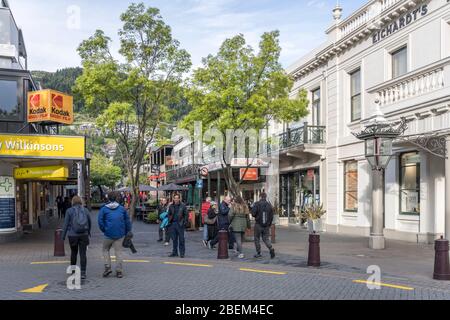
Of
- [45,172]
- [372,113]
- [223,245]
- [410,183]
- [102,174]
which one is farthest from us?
[102,174]

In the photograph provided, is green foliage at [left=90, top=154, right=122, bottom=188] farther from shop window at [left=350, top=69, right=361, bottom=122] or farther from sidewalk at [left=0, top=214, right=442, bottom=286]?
shop window at [left=350, top=69, right=361, bottom=122]

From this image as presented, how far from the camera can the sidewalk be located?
12414 mm

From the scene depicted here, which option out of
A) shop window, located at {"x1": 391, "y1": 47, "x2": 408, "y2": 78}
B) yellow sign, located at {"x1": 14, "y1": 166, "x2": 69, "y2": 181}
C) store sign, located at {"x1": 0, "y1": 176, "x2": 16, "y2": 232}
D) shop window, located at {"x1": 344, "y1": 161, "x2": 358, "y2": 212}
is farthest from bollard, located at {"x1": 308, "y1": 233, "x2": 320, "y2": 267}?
store sign, located at {"x1": 0, "y1": 176, "x2": 16, "y2": 232}

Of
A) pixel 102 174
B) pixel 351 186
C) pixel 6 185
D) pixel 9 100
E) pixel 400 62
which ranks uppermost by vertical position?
pixel 400 62

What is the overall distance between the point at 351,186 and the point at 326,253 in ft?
26.7

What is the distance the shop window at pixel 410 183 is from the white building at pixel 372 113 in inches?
1.4

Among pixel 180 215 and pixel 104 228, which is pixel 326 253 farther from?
pixel 104 228

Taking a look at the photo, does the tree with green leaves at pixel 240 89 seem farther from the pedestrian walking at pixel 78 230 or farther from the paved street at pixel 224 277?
the pedestrian walking at pixel 78 230

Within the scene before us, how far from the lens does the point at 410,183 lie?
738 inches

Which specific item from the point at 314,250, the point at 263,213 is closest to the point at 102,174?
the point at 263,213

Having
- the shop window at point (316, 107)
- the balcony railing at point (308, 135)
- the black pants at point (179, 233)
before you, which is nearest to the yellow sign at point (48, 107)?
the black pants at point (179, 233)

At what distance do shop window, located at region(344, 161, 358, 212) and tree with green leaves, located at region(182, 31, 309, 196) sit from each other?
395 cm
